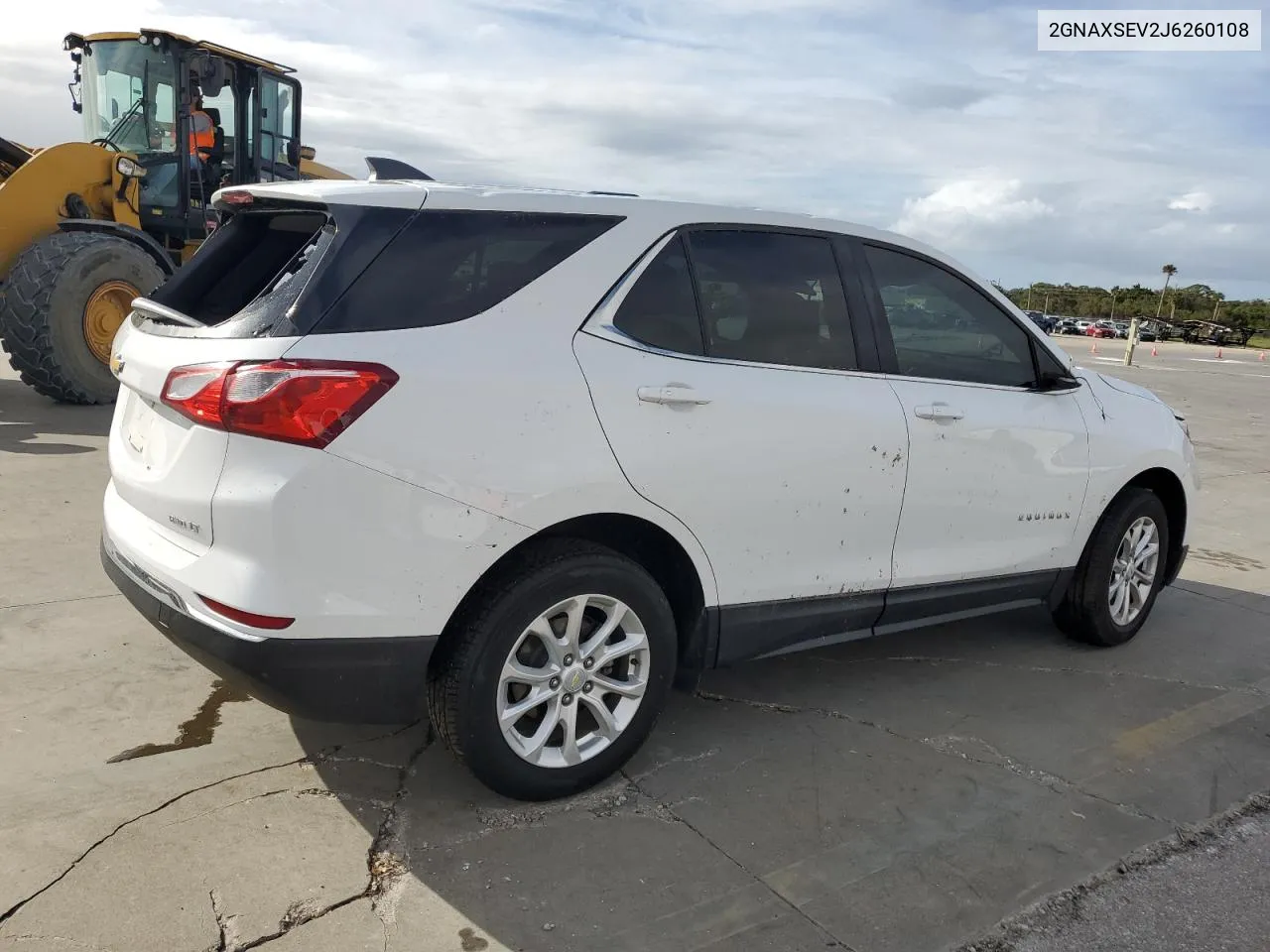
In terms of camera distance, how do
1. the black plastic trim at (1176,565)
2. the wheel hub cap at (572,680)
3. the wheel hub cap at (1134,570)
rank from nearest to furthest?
the wheel hub cap at (572,680) → the wheel hub cap at (1134,570) → the black plastic trim at (1176,565)

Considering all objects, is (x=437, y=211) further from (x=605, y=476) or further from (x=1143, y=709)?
(x=1143, y=709)

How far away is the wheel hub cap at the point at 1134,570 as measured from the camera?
491cm

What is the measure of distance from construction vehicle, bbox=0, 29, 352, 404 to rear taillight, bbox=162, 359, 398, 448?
6844mm

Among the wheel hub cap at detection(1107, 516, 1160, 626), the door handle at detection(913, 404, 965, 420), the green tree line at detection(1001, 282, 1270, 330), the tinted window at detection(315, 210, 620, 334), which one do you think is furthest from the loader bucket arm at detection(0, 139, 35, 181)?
the green tree line at detection(1001, 282, 1270, 330)

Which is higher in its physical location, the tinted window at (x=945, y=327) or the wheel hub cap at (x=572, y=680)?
the tinted window at (x=945, y=327)

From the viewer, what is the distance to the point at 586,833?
121 inches

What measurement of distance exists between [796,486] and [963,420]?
0.90m

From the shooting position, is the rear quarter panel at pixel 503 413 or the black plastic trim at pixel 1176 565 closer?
the rear quarter panel at pixel 503 413

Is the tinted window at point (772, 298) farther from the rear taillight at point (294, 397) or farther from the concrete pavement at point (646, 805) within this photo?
the concrete pavement at point (646, 805)

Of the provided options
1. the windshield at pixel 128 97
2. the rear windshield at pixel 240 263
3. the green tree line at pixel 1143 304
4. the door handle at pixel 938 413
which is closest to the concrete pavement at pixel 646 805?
the door handle at pixel 938 413

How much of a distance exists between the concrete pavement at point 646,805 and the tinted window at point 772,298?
4.49ft

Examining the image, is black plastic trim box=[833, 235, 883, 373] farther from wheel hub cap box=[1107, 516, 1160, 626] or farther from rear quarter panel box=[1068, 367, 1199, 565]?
wheel hub cap box=[1107, 516, 1160, 626]

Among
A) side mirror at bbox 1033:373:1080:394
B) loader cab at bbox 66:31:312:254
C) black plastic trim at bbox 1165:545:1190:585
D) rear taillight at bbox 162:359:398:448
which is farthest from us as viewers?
loader cab at bbox 66:31:312:254

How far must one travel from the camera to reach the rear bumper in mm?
2699
